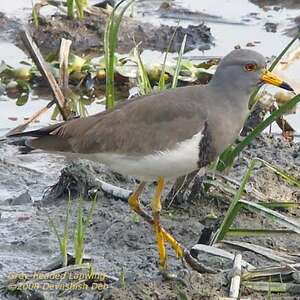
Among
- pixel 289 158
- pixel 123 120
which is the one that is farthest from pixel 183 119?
pixel 289 158

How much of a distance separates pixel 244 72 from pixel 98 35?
3.97 meters

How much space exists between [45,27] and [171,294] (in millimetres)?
4646

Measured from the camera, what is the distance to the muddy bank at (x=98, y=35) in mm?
9078

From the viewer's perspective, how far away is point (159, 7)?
10.3m

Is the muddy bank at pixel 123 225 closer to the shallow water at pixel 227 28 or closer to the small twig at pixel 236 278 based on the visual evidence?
the small twig at pixel 236 278

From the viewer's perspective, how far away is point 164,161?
504 centimetres

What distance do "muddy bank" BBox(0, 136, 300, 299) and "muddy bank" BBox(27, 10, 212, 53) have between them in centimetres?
241

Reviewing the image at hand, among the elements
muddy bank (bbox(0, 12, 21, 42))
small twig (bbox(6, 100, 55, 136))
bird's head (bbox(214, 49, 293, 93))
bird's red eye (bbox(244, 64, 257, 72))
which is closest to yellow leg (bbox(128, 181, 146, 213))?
bird's head (bbox(214, 49, 293, 93))

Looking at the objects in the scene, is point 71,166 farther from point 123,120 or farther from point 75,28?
point 75,28

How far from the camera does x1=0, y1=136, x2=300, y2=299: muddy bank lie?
498cm

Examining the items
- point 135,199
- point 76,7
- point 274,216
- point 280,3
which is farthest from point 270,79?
point 280,3

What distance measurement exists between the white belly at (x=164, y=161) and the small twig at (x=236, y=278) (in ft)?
1.54

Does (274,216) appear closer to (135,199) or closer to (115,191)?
(135,199)

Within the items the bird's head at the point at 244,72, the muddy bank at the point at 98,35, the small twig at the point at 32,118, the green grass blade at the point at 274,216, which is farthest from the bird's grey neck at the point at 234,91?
the muddy bank at the point at 98,35
